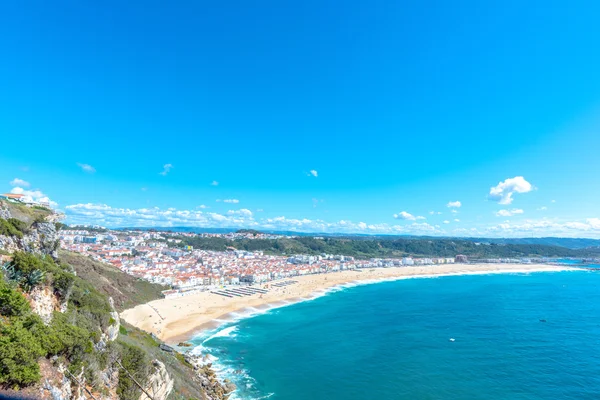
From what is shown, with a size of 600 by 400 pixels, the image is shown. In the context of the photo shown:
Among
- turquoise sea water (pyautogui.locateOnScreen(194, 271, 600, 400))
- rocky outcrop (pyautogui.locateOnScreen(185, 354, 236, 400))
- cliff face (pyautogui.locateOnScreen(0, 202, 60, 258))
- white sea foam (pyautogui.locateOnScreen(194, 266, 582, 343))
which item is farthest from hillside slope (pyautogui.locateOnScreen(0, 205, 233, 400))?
white sea foam (pyautogui.locateOnScreen(194, 266, 582, 343))

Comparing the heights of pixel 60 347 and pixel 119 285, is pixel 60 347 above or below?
above

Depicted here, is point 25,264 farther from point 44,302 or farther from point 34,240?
point 34,240

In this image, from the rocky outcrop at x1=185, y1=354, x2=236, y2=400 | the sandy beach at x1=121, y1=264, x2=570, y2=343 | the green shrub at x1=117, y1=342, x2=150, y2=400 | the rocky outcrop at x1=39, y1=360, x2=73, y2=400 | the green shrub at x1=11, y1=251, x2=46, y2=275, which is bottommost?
the sandy beach at x1=121, y1=264, x2=570, y2=343

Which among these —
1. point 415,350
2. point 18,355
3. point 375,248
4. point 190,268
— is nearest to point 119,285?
point 190,268

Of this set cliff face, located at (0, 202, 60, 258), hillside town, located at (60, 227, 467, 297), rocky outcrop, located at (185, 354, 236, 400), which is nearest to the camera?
cliff face, located at (0, 202, 60, 258)

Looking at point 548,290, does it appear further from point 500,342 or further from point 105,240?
point 105,240

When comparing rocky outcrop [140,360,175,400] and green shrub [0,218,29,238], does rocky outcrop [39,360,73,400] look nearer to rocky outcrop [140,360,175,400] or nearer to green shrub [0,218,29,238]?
rocky outcrop [140,360,175,400]

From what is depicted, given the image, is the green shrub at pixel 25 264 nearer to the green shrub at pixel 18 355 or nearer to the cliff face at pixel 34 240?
the green shrub at pixel 18 355
